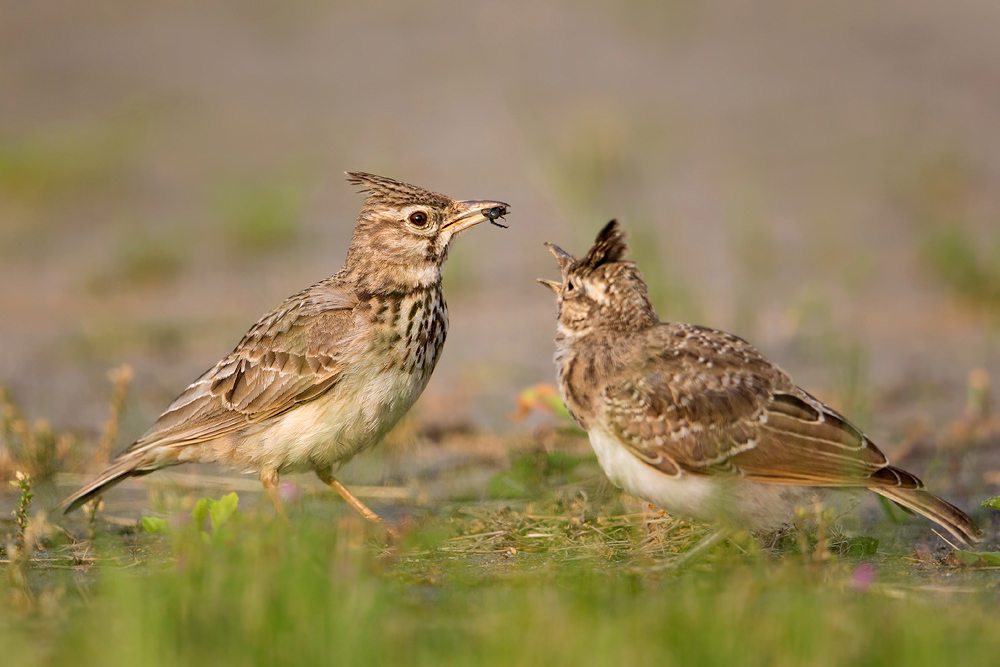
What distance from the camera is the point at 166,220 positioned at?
1356 cm

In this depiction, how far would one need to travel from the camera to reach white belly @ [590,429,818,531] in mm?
5293

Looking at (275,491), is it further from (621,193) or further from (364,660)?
(621,193)

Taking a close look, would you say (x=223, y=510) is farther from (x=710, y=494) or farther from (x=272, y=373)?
(x=710, y=494)

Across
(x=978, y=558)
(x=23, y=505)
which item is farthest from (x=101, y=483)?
(x=978, y=558)

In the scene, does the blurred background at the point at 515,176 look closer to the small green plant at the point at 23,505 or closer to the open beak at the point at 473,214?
the small green plant at the point at 23,505

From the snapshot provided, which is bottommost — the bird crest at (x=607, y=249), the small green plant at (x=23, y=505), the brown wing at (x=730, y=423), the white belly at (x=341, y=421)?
the small green plant at (x=23, y=505)

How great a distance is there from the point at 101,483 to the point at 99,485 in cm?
2

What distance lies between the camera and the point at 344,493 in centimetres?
670

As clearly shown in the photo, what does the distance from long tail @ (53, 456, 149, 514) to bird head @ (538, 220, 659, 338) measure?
241 cm

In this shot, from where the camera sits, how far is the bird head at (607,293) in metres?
5.89

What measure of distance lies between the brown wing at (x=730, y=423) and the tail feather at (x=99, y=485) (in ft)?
8.59

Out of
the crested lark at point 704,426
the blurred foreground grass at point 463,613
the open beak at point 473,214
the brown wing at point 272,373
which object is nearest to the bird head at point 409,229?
the open beak at point 473,214

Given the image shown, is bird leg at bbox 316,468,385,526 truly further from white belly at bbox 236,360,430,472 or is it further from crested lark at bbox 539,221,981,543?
crested lark at bbox 539,221,981,543

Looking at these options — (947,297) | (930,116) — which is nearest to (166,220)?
(947,297)
